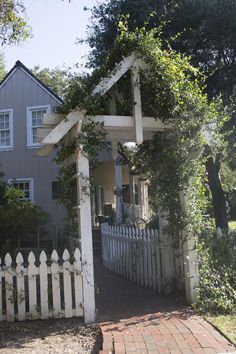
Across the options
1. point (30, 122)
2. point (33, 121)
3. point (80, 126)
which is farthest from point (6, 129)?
point (80, 126)

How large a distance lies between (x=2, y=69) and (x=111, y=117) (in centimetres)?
2794

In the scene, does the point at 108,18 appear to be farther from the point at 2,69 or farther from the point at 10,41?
the point at 2,69

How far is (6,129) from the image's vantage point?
19.6 metres

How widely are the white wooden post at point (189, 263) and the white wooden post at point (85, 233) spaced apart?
1.66 m

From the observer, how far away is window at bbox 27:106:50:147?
63.4 feet

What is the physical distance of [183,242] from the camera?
7.14m

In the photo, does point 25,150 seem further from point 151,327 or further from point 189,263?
point 151,327

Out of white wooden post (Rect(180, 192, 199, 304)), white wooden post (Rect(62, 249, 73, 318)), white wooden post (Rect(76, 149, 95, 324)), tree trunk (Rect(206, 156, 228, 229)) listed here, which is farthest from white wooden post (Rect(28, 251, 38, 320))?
tree trunk (Rect(206, 156, 228, 229))

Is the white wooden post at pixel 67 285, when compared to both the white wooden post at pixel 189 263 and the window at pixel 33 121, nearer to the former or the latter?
the white wooden post at pixel 189 263

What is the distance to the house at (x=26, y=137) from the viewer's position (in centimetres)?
1930

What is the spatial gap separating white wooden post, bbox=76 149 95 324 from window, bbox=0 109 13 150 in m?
13.8

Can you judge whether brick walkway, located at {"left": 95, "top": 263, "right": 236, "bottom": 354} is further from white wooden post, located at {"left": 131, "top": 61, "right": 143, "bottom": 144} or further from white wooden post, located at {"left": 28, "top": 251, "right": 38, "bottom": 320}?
white wooden post, located at {"left": 131, "top": 61, "right": 143, "bottom": 144}

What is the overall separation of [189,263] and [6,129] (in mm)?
14600

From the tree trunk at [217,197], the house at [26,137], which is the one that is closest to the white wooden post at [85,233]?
the tree trunk at [217,197]
